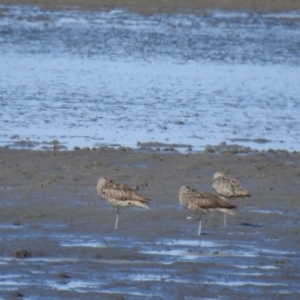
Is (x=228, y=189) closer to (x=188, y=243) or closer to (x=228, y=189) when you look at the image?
(x=228, y=189)

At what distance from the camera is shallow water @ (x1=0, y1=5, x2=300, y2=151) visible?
17672 mm

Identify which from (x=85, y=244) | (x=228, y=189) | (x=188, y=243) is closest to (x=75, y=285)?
(x=85, y=244)

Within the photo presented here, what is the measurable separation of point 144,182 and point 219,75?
1287 cm

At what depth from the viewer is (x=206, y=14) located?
42531 millimetres

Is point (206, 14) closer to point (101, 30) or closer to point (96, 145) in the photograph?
point (101, 30)

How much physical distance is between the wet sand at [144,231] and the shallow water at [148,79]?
5.69ft

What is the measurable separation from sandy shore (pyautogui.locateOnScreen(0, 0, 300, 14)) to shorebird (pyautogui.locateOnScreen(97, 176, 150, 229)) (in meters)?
32.6

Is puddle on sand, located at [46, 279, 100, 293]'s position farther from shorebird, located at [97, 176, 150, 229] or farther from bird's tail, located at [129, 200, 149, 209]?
bird's tail, located at [129, 200, 149, 209]

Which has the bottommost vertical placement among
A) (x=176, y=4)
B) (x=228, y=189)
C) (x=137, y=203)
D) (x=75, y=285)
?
(x=75, y=285)

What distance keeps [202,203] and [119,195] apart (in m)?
0.93

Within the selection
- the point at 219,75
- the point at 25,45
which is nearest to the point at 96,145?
the point at 219,75

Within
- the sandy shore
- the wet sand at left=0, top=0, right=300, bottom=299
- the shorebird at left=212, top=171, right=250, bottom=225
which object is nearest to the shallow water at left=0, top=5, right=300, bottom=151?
the wet sand at left=0, top=0, right=300, bottom=299

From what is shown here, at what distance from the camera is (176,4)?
4512 cm

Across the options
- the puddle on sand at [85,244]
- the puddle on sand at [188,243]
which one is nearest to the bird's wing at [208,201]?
the puddle on sand at [188,243]
